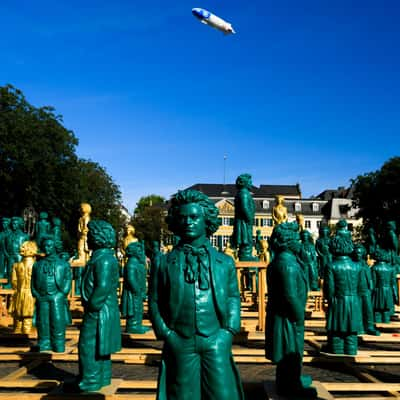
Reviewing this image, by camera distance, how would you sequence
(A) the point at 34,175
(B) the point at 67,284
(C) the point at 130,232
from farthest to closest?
(A) the point at 34,175 → (C) the point at 130,232 → (B) the point at 67,284

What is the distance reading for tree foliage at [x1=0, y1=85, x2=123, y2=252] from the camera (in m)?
30.6

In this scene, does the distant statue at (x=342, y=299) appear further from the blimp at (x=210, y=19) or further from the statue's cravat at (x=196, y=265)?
the blimp at (x=210, y=19)

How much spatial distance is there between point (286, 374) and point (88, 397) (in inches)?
92.8

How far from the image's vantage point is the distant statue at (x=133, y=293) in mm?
11203

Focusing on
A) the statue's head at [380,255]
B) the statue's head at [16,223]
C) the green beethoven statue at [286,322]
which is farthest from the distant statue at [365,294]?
the statue's head at [16,223]

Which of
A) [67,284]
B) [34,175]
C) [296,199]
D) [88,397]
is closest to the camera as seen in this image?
[88,397]

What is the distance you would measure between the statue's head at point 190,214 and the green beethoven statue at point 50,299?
520 centimetres

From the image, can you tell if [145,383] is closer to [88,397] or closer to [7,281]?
[88,397]

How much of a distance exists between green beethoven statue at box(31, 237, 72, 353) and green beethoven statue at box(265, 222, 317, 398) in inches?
158

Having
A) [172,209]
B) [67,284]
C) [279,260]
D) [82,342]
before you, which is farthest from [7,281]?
[172,209]

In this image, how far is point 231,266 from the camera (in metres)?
3.90

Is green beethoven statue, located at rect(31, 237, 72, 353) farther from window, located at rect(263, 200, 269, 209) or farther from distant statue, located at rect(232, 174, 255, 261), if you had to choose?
window, located at rect(263, 200, 269, 209)

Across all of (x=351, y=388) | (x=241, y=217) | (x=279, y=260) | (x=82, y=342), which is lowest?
(x=351, y=388)

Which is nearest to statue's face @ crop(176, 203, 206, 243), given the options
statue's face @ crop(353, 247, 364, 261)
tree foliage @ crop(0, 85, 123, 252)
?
statue's face @ crop(353, 247, 364, 261)
